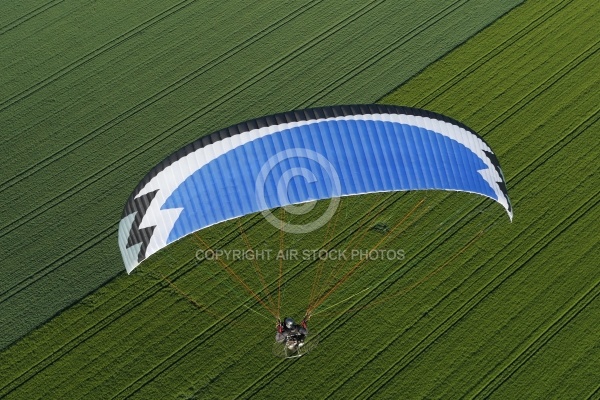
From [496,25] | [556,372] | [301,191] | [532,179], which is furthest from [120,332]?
[496,25]

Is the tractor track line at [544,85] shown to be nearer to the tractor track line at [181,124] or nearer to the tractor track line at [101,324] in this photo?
the tractor track line at [181,124]

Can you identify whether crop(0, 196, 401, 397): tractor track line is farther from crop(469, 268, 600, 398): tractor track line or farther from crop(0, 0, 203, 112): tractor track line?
crop(0, 0, 203, 112): tractor track line

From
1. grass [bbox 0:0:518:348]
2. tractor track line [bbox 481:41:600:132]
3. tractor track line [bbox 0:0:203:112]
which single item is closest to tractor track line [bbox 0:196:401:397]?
grass [bbox 0:0:518:348]

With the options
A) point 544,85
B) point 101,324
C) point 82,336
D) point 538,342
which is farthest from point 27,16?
point 538,342

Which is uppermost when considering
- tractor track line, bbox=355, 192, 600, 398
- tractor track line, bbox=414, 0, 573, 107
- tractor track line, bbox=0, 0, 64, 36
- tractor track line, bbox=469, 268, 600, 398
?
tractor track line, bbox=0, 0, 64, 36

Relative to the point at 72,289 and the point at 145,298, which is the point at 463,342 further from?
the point at 72,289

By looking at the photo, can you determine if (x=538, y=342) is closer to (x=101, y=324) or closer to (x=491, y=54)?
(x=491, y=54)
